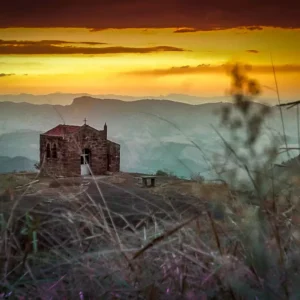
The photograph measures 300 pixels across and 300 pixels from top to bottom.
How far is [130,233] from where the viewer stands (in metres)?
2.12

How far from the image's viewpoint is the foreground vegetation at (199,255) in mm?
1832

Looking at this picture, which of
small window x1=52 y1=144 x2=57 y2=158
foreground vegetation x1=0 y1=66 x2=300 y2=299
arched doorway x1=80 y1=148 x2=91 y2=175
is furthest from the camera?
small window x1=52 y1=144 x2=57 y2=158

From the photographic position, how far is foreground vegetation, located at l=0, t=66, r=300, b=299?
1.83 metres

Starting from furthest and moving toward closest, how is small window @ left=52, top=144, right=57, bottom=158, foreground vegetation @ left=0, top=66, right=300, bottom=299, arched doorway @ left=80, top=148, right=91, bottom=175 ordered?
1. small window @ left=52, top=144, right=57, bottom=158
2. arched doorway @ left=80, top=148, right=91, bottom=175
3. foreground vegetation @ left=0, top=66, right=300, bottom=299

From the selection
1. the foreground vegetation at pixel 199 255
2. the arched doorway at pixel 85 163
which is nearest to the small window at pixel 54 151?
the arched doorway at pixel 85 163

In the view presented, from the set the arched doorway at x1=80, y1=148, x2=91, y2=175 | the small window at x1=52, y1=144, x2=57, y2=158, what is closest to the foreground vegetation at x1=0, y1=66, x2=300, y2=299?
the arched doorway at x1=80, y1=148, x2=91, y2=175

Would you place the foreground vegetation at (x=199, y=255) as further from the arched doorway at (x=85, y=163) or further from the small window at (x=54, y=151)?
the small window at (x=54, y=151)

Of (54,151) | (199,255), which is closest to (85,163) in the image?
(199,255)

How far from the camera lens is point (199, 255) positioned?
2117mm

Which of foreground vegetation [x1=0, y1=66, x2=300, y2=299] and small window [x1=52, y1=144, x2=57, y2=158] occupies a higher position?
small window [x1=52, y1=144, x2=57, y2=158]

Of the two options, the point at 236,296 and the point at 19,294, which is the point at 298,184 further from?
the point at 19,294

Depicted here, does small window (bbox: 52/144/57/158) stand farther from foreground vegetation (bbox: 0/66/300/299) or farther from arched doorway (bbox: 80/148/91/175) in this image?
foreground vegetation (bbox: 0/66/300/299)

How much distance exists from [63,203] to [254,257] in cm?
84

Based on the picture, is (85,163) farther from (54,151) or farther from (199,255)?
(54,151)
